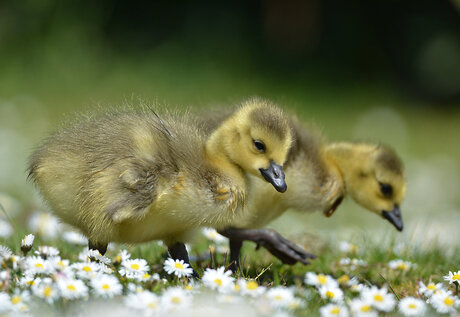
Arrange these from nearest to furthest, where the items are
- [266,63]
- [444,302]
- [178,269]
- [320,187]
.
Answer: [444,302] < [178,269] < [320,187] < [266,63]

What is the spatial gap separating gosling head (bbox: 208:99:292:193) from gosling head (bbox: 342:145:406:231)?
951 mm

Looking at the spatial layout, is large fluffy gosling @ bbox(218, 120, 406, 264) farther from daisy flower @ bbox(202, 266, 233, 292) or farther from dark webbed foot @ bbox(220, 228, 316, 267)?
daisy flower @ bbox(202, 266, 233, 292)

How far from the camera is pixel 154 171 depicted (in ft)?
8.10

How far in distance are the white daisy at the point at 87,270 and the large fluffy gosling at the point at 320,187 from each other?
784 mm

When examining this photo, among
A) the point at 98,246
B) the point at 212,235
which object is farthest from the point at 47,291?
the point at 212,235

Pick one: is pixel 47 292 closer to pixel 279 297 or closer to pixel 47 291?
pixel 47 291

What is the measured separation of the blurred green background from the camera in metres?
7.56

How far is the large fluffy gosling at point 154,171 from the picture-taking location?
95.9 inches

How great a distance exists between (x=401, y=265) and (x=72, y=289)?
1657mm

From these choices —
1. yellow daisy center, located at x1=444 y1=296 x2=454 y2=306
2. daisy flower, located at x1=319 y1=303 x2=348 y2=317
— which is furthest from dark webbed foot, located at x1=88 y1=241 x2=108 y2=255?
yellow daisy center, located at x1=444 y1=296 x2=454 y2=306

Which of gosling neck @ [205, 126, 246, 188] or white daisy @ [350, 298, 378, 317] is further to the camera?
gosling neck @ [205, 126, 246, 188]

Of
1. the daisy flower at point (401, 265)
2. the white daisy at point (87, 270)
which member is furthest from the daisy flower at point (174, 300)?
the daisy flower at point (401, 265)

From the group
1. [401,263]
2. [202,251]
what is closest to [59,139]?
[202,251]

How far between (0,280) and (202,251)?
1397 mm
